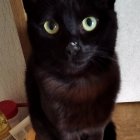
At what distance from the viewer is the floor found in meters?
1.06

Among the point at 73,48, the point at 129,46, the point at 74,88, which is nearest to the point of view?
the point at 73,48

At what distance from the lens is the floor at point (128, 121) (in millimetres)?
1059

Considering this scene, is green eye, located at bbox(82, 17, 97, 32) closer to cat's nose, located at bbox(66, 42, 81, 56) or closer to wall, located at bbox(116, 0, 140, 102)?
cat's nose, located at bbox(66, 42, 81, 56)

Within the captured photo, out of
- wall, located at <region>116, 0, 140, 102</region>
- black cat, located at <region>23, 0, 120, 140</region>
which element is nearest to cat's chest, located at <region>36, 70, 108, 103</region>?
black cat, located at <region>23, 0, 120, 140</region>

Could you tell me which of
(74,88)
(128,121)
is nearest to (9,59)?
(74,88)

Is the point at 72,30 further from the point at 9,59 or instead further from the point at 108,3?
the point at 9,59

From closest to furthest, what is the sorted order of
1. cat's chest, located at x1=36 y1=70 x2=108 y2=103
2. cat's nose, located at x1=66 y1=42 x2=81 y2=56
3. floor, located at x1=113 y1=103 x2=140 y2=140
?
cat's nose, located at x1=66 y1=42 x2=81 y2=56
cat's chest, located at x1=36 y1=70 x2=108 y2=103
floor, located at x1=113 y1=103 x2=140 y2=140

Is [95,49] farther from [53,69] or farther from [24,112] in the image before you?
[24,112]

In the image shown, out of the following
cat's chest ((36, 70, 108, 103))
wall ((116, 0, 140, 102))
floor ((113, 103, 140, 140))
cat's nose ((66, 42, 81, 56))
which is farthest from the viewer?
floor ((113, 103, 140, 140))

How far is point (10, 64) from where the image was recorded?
1096mm

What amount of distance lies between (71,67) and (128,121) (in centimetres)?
50

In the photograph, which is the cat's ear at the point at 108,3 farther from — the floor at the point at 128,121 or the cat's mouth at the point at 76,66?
the floor at the point at 128,121

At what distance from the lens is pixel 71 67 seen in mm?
708

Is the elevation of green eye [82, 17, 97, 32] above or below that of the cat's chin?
above
